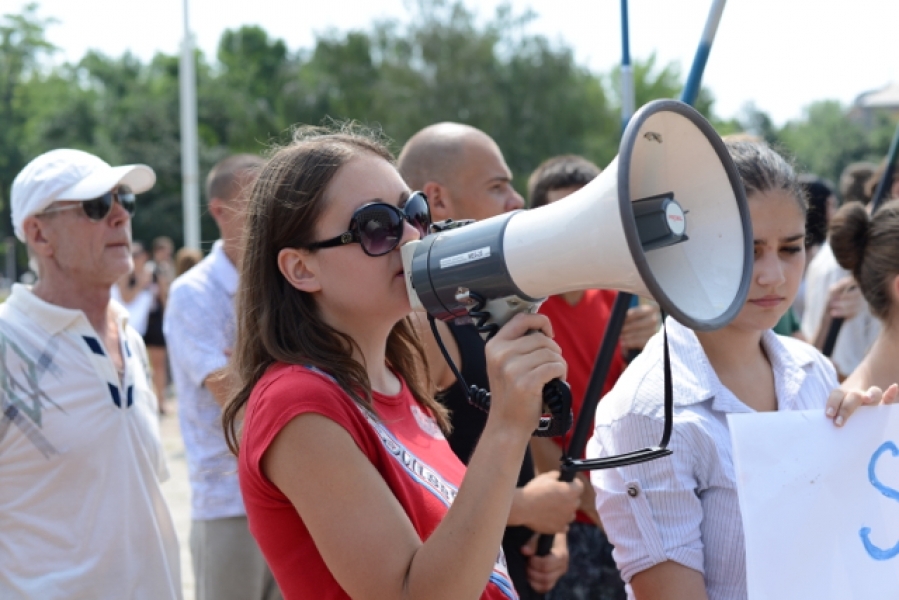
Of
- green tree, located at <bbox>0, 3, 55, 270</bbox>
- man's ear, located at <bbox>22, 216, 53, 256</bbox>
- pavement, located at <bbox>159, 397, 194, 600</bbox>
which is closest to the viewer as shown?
man's ear, located at <bbox>22, 216, 53, 256</bbox>

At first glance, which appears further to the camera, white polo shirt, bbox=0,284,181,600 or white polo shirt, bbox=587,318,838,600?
white polo shirt, bbox=0,284,181,600

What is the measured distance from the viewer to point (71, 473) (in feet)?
8.58

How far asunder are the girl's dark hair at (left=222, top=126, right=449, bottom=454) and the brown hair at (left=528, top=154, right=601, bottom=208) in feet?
7.60

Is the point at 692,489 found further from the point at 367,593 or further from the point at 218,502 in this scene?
the point at 218,502

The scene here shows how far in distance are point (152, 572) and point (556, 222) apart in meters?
1.81

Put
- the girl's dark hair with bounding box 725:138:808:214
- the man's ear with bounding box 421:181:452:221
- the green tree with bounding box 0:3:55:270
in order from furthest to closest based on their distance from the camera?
the green tree with bounding box 0:3:55:270
the man's ear with bounding box 421:181:452:221
the girl's dark hair with bounding box 725:138:808:214

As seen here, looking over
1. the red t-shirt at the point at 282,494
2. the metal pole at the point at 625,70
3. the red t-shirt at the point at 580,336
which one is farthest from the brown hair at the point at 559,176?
the red t-shirt at the point at 282,494

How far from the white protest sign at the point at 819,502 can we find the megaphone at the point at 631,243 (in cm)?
42

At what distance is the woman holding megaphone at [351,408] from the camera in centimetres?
152

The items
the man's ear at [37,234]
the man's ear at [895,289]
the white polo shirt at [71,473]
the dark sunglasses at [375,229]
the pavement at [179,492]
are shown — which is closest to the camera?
the dark sunglasses at [375,229]

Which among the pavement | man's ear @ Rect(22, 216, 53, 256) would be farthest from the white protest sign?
the pavement

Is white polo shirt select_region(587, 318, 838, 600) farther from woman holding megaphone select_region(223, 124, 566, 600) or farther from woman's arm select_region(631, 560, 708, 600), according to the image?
woman holding megaphone select_region(223, 124, 566, 600)

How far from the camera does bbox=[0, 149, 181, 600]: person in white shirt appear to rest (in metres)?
2.56

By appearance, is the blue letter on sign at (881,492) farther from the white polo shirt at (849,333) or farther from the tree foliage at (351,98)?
the tree foliage at (351,98)
